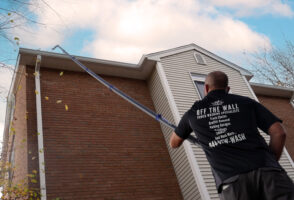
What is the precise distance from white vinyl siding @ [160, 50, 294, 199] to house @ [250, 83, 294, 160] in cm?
200

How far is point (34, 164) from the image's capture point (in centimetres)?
692

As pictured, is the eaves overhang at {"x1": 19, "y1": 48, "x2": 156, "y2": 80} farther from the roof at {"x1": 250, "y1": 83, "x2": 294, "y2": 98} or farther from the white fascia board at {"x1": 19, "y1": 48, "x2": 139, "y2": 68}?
the roof at {"x1": 250, "y1": 83, "x2": 294, "y2": 98}

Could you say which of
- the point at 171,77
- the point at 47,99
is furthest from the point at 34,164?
the point at 171,77

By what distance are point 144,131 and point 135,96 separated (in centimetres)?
151

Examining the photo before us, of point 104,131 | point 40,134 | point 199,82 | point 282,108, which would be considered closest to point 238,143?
point 40,134

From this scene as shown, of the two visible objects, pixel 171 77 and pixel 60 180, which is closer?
pixel 60 180

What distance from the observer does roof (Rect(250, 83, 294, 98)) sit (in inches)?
512

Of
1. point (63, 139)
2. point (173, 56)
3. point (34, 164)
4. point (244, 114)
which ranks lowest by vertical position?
point (244, 114)

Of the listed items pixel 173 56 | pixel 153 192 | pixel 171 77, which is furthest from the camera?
pixel 173 56

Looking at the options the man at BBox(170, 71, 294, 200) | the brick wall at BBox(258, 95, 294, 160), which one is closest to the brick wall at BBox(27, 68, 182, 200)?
the man at BBox(170, 71, 294, 200)

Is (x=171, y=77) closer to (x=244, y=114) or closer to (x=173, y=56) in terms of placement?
(x=173, y=56)

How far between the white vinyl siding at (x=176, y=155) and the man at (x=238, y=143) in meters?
5.62

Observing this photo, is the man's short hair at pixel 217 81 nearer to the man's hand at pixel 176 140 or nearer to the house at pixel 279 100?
the man's hand at pixel 176 140

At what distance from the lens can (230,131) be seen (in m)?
2.26
